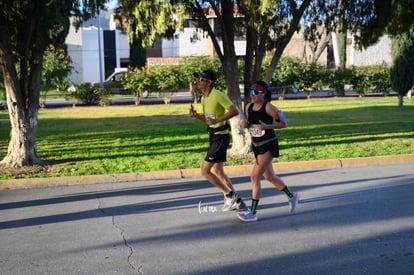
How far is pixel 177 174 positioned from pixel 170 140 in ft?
13.3

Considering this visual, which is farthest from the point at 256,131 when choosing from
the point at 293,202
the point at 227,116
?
the point at 293,202

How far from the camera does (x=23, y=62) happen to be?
31.6ft

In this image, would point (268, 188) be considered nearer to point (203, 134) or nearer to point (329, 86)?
point (203, 134)

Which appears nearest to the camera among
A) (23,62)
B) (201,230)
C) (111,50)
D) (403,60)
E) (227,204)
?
(201,230)

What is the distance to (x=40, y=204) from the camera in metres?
7.36

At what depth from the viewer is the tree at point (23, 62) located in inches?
370

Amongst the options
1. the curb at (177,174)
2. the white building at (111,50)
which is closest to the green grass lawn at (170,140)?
the curb at (177,174)

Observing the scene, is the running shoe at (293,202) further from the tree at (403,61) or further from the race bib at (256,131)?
the tree at (403,61)

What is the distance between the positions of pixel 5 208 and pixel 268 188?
3754 millimetres

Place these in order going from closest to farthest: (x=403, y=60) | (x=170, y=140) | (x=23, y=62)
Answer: (x=23, y=62) → (x=170, y=140) → (x=403, y=60)

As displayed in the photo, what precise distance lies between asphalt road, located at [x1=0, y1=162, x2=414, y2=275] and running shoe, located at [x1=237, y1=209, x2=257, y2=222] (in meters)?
0.06

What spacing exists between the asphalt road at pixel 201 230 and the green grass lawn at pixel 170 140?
162 centimetres

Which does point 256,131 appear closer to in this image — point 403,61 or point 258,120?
point 258,120

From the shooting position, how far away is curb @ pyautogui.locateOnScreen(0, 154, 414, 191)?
8.58m
